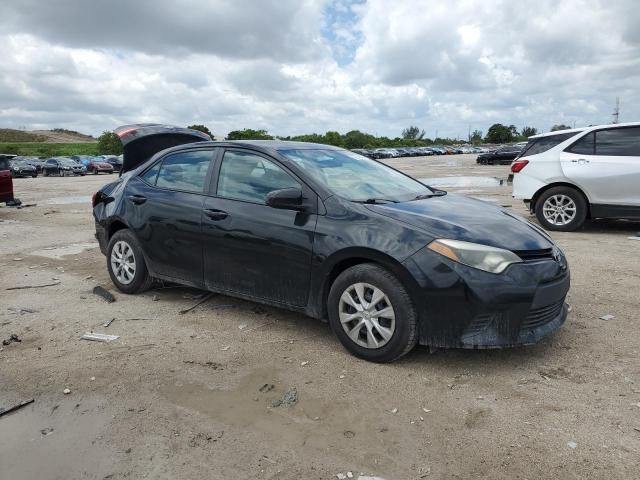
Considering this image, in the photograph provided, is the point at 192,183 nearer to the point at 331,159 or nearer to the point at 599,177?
the point at 331,159

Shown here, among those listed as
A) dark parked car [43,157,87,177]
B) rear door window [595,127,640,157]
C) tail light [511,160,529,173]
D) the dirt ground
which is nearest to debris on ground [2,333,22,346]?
the dirt ground

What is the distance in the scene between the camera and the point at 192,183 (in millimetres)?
4781

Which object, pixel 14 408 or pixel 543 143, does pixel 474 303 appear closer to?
pixel 14 408

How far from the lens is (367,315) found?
11.9 ft

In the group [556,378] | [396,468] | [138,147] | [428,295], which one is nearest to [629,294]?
[556,378]

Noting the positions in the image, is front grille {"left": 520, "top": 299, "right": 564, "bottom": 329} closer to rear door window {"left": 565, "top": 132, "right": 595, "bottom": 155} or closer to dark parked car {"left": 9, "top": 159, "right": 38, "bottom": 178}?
rear door window {"left": 565, "top": 132, "right": 595, "bottom": 155}

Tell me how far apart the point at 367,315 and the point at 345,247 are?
1.61ft

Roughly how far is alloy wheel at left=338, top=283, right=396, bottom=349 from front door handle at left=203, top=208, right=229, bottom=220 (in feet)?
4.26

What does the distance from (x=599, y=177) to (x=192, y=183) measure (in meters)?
6.44

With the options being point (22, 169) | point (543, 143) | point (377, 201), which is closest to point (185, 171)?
point (377, 201)

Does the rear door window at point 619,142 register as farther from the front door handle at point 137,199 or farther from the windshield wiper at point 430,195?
the front door handle at point 137,199

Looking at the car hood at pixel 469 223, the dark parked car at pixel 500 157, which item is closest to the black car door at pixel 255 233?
the car hood at pixel 469 223

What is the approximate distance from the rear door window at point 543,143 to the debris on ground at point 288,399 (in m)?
7.28

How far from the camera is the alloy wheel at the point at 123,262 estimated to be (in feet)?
17.3
